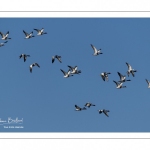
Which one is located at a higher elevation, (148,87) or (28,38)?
(28,38)

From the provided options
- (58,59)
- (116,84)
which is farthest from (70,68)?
(116,84)

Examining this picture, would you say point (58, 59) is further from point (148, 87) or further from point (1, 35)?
point (148, 87)

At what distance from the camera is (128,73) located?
37.6 m
